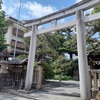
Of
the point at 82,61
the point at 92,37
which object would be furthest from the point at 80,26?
the point at 92,37

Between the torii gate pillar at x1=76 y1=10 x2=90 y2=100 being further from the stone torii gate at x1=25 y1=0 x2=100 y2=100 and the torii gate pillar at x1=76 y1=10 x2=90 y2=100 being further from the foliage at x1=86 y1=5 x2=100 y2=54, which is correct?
the foliage at x1=86 y1=5 x2=100 y2=54

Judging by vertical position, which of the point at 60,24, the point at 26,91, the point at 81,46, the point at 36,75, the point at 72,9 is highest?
the point at 72,9

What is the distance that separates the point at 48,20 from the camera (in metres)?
8.38

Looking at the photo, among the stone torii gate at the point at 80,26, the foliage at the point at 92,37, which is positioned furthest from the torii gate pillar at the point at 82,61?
the foliage at the point at 92,37

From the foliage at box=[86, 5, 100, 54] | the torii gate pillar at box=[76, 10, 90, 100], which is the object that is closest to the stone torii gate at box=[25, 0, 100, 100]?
the torii gate pillar at box=[76, 10, 90, 100]

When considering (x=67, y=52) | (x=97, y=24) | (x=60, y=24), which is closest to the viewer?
(x=60, y=24)

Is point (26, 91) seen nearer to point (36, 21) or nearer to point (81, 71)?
point (81, 71)

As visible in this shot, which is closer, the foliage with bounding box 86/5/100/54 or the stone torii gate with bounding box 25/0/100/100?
the stone torii gate with bounding box 25/0/100/100

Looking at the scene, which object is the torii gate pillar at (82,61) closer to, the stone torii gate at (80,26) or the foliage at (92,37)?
the stone torii gate at (80,26)

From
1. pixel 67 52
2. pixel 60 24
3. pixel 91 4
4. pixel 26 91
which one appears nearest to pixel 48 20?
pixel 60 24

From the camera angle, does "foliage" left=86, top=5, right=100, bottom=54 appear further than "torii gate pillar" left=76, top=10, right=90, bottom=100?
Yes

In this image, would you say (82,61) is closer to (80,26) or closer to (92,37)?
(80,26)

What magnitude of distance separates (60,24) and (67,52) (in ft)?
47.8

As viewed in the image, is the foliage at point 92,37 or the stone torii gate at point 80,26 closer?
the stone torii gate at point 80,26
